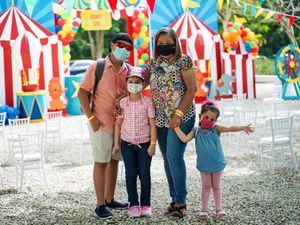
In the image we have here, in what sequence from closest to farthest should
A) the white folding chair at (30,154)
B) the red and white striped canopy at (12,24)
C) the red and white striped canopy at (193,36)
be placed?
the white folding chair at (30,154) → the red and white striped canopy at (12,24) → the red and white striped canopy at (193,36)

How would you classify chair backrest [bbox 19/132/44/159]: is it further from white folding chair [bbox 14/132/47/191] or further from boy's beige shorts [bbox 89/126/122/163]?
boy's beige shorts [bbox 89/126/122/163]

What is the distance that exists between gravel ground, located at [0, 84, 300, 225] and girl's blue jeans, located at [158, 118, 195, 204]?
0.92ft

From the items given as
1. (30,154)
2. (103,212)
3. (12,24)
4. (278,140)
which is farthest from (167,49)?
(12,24)

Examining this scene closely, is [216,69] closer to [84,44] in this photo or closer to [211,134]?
[211,134]

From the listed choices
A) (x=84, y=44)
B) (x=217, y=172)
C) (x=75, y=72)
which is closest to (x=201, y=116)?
(x=217, y=172)

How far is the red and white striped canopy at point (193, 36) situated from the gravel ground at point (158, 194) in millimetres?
6596

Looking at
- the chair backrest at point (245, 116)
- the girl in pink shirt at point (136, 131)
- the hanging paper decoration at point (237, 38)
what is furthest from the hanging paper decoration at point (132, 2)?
the girl in pink shirt at point (136, 131)

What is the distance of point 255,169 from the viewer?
23.8 ft

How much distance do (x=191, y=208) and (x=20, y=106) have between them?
864cm

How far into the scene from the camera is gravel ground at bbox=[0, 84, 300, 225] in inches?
200

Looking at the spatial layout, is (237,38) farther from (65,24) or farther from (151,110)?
(151,110)

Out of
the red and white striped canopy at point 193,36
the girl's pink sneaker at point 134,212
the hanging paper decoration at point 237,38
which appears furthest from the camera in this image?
the hanging paper decoration at point 237,38

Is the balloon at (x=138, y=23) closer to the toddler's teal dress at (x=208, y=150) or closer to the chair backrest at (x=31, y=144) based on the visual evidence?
the chair backrest at (x=31, y=144)

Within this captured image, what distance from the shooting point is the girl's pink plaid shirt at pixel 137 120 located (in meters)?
4.89
